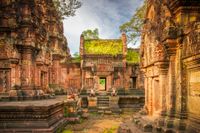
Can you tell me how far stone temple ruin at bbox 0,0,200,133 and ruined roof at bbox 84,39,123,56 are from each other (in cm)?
714

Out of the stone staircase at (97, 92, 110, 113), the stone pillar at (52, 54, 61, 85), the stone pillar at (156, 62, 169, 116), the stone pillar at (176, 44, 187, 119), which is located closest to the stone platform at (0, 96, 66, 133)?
A: the stone pillar at (156, 62, 169, 116)

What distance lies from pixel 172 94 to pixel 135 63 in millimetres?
19956

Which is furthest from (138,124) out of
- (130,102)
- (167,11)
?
(130,102)

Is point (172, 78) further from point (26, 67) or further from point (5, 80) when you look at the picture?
point (5, 80)

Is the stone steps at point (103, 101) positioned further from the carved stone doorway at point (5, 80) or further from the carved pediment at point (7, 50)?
the carved pediment at point (7, 50)

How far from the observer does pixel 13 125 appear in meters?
7.65

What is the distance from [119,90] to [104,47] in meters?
9.19

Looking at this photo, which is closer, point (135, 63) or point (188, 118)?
point (188, 118)

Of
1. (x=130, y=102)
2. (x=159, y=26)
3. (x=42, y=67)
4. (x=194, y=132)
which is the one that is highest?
(x=159, y=26)

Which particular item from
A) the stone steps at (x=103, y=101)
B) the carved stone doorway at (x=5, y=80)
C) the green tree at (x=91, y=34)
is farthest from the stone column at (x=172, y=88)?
the green tree at (x=91, y=34)

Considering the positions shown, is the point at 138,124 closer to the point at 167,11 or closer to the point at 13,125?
the point at 167,11

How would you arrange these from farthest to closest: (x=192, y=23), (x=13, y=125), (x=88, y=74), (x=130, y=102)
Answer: (x=88, y=74), (x=130, y=102), (x=13, y=125), (x=192, y=23)

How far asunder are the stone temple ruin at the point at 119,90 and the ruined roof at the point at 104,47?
714cm

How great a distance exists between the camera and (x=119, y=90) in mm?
21219
